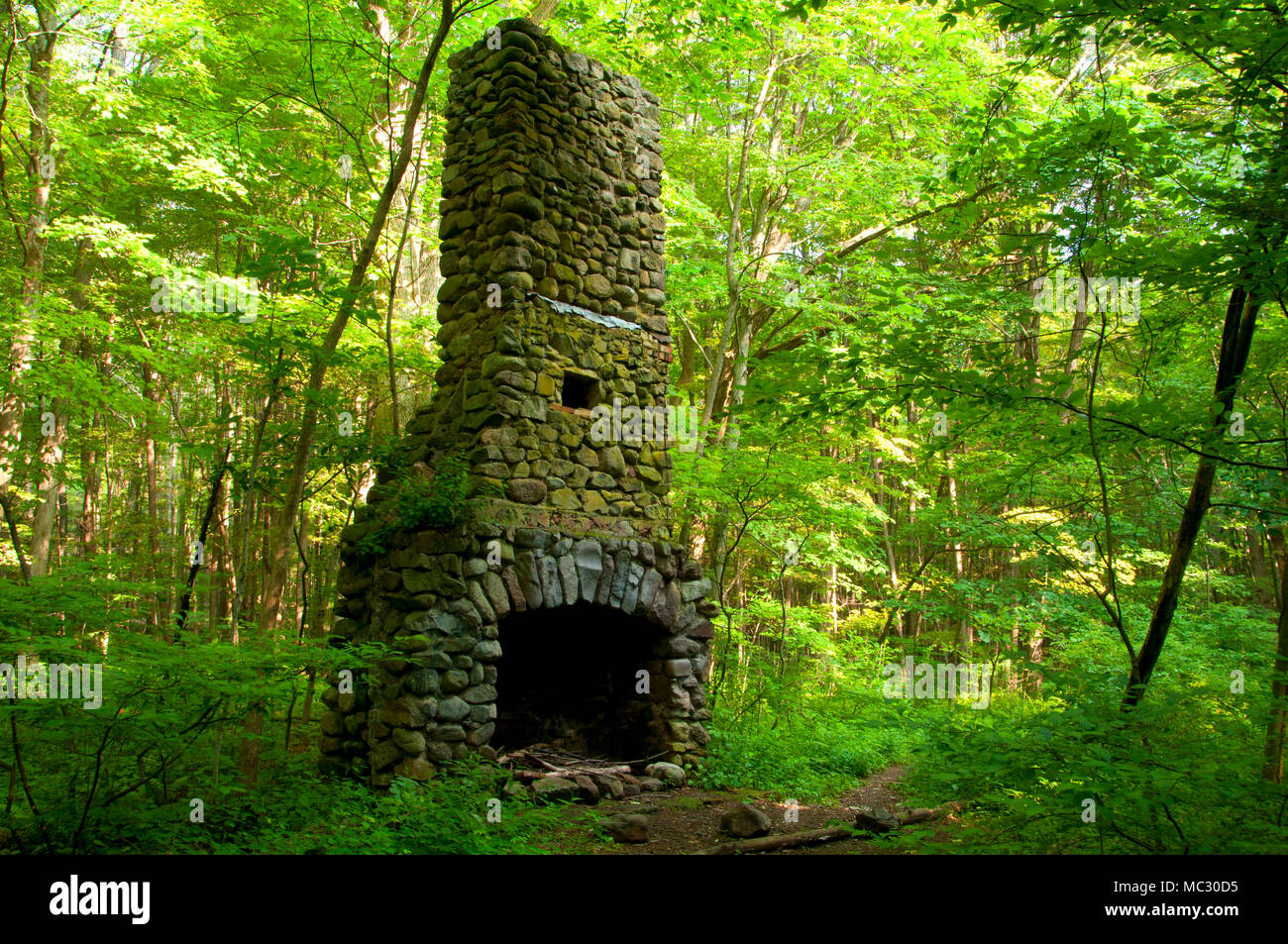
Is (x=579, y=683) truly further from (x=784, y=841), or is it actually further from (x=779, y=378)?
(x=779, y=378)

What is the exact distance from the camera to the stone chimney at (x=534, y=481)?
5.53 m

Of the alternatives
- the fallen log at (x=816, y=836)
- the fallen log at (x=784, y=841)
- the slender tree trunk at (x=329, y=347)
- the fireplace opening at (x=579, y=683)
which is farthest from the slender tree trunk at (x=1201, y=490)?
the slender tree trunk at (x=329, y=347)

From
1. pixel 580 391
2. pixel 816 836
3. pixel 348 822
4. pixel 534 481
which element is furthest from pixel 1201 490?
pixel 348 822

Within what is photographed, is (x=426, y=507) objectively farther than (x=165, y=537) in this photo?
No

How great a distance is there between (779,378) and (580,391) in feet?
9.06

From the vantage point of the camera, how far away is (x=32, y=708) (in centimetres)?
279

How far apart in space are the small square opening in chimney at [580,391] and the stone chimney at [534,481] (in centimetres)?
2

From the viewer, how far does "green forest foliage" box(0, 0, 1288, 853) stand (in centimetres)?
334

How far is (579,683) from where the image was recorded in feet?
23.6

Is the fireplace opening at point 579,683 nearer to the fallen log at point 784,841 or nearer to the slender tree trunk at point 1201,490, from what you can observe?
the fallen log at point 784,841

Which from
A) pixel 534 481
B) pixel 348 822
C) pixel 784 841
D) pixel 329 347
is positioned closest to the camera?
pixel 348 822

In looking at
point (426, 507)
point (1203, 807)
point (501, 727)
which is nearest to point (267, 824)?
point (426, 507)
